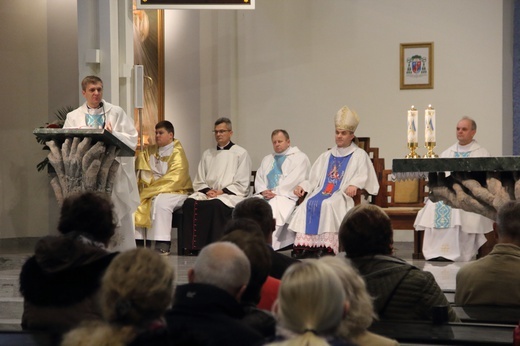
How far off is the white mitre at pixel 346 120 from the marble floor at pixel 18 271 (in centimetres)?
140

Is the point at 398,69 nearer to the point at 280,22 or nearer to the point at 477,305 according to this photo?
the point at 280,22

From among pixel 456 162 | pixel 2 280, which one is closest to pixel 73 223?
pixel 456 162

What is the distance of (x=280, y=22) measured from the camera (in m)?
11.7

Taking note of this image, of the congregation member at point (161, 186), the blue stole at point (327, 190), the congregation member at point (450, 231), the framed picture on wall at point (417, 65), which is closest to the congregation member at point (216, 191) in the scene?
the congregation member at point (161, 186)

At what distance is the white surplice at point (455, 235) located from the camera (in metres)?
9.12

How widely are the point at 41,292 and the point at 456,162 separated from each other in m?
3.07

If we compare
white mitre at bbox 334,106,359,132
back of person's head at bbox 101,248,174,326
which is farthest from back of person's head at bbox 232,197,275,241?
white mitre at bbox 334,106,359,132

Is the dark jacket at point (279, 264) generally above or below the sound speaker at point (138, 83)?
below

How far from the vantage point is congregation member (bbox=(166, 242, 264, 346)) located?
277 cm

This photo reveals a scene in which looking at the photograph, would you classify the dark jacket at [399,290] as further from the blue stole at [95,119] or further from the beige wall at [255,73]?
the beige wall at [255,73]

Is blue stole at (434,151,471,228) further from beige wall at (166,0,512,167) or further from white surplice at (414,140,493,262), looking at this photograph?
beige wall at (166,0,512,167)

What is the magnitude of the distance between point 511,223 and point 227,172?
→ 6105 millimetres

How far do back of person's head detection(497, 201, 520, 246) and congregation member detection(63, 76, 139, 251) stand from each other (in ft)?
13.7

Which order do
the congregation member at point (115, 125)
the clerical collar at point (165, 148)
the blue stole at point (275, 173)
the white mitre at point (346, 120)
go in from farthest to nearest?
the clerical collar at point (165, 148), the blue stole at point (275, 173), the white mitre at point (346, 120), the congregation member at point (115, 125)
